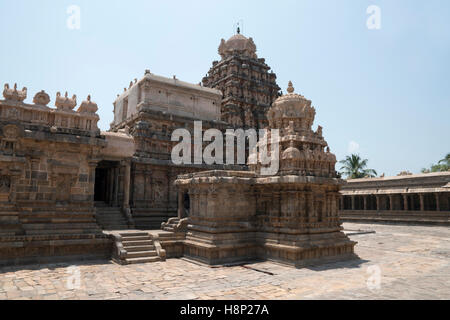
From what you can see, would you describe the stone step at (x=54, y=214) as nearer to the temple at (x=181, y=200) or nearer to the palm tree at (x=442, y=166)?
the temple at (x=181, y=200)

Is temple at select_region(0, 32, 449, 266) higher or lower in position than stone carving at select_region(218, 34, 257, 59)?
lower

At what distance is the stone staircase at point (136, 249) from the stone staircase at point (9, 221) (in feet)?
12.4

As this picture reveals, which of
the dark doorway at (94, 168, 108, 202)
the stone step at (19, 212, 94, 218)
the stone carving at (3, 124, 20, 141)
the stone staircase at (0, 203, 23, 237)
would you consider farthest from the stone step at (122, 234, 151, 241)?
the dark doorway at (94, 168, 108, 202)

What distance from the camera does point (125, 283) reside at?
33.0ft

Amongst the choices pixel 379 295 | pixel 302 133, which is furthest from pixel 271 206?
pixel 379 295

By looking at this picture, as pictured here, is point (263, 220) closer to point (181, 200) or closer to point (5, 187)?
point (181, 200)

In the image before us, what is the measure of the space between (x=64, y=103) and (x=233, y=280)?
11420 millimetres

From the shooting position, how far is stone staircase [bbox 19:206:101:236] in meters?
13.3

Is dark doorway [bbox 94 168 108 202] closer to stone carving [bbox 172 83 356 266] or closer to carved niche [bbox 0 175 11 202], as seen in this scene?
carved niche [bbox 0 175 11 202]

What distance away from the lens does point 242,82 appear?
1373 inches

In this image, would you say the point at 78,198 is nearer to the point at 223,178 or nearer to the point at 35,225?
the point at 35,225

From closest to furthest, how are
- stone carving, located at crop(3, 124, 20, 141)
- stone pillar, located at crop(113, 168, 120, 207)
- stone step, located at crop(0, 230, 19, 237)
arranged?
stone step, located at crop(0, 230, 19, 237) < stone carving, located at crop(3, 124, 20, 141) < stone pillar, located at crop(113, 168, 120, 207)

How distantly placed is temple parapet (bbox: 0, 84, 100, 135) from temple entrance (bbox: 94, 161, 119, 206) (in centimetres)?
581

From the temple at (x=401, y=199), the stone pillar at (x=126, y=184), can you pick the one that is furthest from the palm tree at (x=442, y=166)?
the stone pillar at (x=126, y=184)
